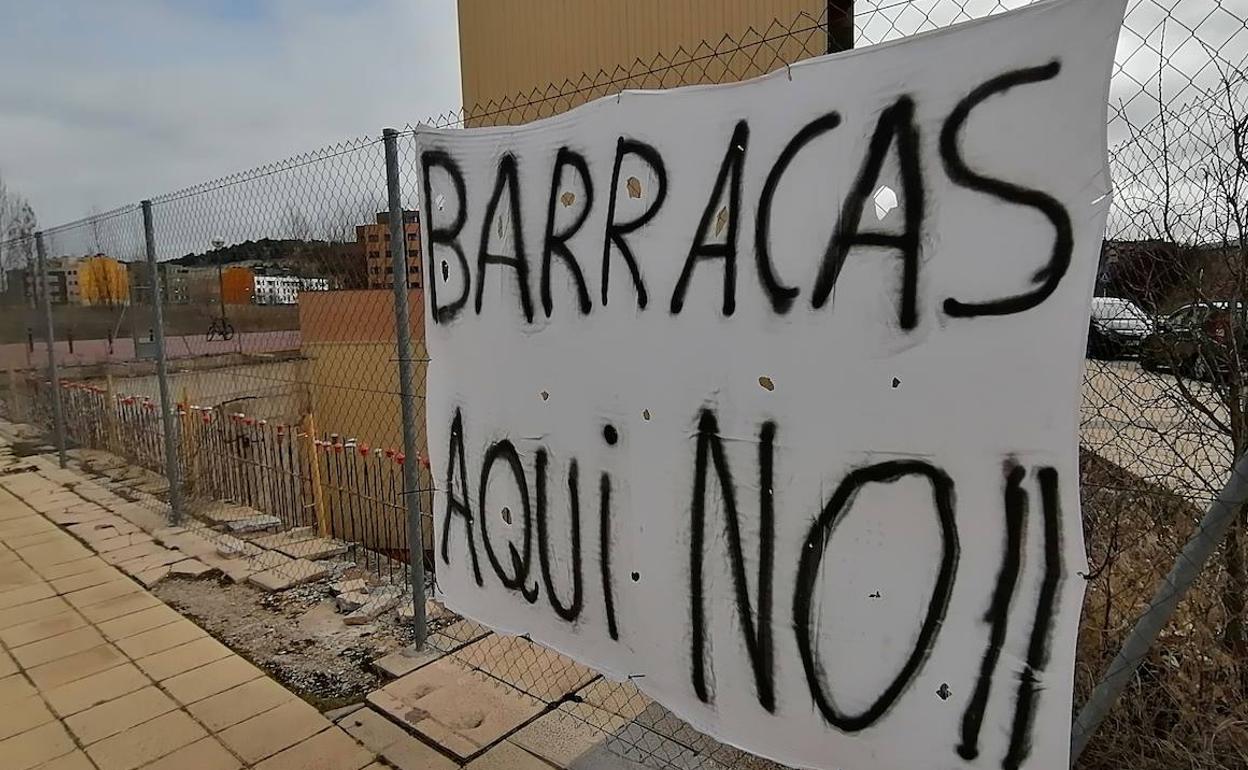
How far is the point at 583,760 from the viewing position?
256 cm

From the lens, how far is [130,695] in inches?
125

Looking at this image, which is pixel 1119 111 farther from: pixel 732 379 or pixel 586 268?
pixel 586 268

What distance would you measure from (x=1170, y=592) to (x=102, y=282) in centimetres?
853

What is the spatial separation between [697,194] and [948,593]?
3.77 ft

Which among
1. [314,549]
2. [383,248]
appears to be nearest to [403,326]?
[383,248]

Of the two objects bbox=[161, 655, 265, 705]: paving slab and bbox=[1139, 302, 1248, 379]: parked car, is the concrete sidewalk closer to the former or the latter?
bbox=[161, 655, 265, 705]: paving slab

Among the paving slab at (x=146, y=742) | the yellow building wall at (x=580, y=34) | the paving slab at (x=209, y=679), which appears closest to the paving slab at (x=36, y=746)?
the paving slab at (x=146, y=742)

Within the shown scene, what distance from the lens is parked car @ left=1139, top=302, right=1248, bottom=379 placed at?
7.05 ft

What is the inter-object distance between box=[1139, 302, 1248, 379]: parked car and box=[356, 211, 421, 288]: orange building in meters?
2.56

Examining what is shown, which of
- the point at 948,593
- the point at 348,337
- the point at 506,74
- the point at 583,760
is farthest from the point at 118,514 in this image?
the point at 506,74

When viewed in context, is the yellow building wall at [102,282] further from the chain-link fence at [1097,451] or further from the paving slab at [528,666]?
the paving slab at [528,666]

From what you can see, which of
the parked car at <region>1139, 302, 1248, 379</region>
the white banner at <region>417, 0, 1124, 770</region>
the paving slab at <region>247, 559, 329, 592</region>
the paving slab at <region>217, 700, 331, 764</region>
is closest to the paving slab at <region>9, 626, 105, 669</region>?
the paving slab at <region>247, 559, 329, 592</region>

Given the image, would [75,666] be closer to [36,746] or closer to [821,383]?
[36,746]

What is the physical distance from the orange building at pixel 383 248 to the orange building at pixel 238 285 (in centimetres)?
212
